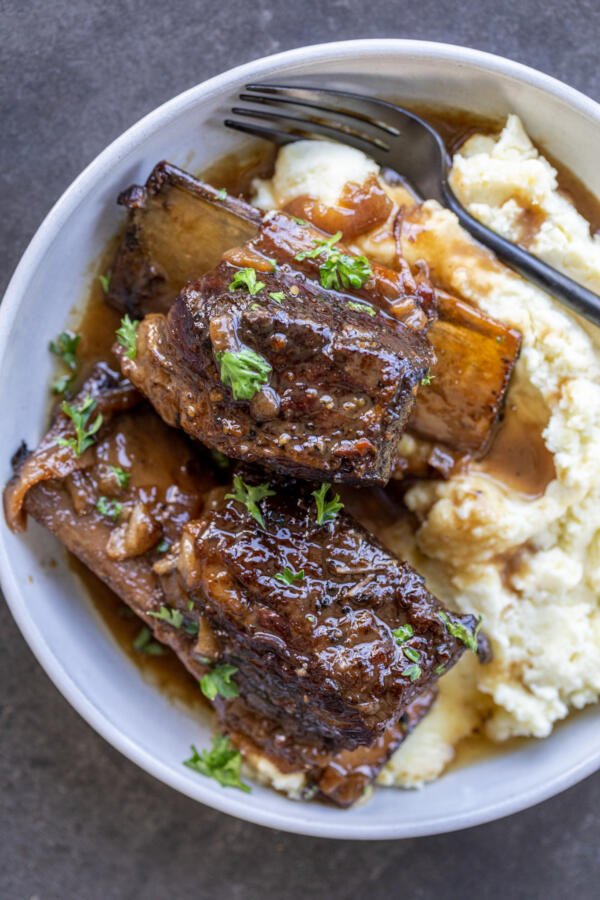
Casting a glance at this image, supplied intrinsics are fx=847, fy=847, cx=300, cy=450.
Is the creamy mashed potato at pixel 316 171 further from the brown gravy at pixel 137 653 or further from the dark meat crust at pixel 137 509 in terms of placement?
the brown gravy at pixel 137 653

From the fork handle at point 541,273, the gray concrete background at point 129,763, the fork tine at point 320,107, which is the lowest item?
the gray concrete background at point 129,763

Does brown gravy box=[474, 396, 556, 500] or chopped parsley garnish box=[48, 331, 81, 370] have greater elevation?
brown gravy box=[474, 396, 556, 500]

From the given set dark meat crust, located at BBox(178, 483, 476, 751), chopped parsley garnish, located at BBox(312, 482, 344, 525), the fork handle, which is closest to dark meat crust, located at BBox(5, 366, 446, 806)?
dark meat crust, located at BBox(178, 483, 476, 751)

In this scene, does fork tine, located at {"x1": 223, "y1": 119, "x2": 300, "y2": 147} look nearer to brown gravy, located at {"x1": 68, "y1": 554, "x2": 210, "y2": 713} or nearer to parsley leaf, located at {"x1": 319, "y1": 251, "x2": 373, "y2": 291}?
parsley leaf, located at {"x1": 319, "y1": 251, "x2": 373, "y2": 291}

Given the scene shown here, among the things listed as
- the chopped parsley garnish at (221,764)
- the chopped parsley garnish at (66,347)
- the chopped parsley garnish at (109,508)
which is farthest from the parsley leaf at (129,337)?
the chopped parsley garnish at (221,764)

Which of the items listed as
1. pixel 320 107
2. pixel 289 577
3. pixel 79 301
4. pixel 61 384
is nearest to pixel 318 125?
pixel 320 107

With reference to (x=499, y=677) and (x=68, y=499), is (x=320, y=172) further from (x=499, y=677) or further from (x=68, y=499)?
(x=499, y=677)
